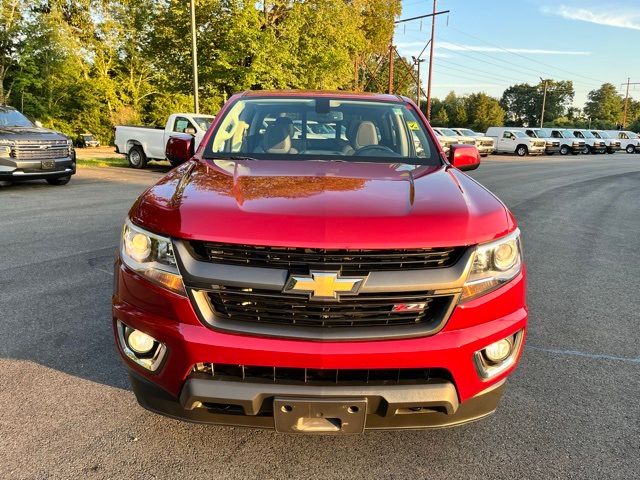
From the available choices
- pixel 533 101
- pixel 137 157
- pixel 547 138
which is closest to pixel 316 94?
pixel 137 157

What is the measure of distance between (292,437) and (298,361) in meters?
0.82

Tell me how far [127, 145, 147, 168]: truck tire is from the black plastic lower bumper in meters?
16.3

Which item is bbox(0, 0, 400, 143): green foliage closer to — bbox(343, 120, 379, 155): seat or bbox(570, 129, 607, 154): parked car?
bbox(570, 129, 607, 154): parked car

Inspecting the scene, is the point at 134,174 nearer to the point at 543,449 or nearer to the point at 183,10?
the point at 183,10

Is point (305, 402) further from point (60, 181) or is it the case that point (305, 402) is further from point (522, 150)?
point (522, 150)

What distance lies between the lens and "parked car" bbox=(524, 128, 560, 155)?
36562mm

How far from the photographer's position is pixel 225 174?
2.81 metres

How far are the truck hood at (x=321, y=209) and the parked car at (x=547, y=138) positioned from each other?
37.0m

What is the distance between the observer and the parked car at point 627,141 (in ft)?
150

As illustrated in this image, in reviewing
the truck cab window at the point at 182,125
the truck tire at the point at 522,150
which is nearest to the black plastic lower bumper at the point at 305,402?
the truck cab window at the point at 182,125

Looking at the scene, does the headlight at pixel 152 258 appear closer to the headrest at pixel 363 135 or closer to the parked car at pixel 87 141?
the headrest at pixel 363 135

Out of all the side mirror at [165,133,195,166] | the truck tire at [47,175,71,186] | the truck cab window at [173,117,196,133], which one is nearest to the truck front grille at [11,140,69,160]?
the truck tire at [47,175,71,186]

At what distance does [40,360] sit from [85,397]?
2.14 feet

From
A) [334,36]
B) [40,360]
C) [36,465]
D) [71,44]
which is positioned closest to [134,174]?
[40,360]
